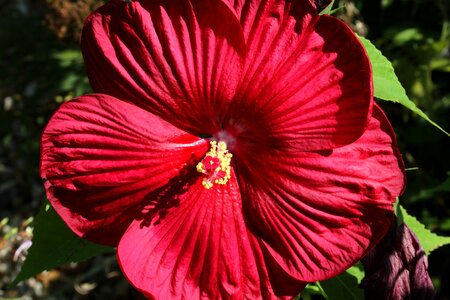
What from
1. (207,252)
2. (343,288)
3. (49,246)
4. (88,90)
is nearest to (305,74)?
(207,252)

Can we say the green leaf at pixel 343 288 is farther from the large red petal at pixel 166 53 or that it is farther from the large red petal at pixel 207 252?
the large red petal at pixel 166 53

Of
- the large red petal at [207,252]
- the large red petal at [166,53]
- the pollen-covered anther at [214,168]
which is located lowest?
the large red petal at [207,252]

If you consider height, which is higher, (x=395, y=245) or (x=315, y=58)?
(x=315, y=58)

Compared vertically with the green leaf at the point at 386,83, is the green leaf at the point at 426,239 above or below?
below

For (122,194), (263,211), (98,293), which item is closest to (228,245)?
(263,211)

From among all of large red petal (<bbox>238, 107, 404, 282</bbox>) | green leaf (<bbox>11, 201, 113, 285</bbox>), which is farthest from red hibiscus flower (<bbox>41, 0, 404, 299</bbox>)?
green leaf (<bbox>11, 201, 113, 285</bbox>)

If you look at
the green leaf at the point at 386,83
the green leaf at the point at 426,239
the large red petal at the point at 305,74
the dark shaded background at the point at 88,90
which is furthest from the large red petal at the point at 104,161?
the dark shaded background at the point at 88,90

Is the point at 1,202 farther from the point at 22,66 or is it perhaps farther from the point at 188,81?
the point at 188,81

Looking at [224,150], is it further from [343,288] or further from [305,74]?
[343,288]
